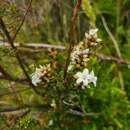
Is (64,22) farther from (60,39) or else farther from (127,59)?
(127,59)

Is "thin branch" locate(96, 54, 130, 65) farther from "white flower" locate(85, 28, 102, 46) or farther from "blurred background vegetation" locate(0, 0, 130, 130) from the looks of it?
"white flower" locate(85, 28, 102, 46)

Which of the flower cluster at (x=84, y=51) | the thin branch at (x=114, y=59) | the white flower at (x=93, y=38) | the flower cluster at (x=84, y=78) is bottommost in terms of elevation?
the thin branch at (x=114, y=59)

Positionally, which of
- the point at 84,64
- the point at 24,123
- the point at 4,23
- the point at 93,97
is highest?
the point at 4,23

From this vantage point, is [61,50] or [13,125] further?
[61,50]

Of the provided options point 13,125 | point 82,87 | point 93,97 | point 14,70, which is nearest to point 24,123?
point 13,125

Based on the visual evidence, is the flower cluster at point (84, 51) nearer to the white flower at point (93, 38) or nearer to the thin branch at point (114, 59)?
the white flower at point (93, 38)

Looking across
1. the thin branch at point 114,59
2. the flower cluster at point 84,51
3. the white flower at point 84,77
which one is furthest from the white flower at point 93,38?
the thin branch at point 114,59

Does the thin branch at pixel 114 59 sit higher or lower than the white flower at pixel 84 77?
lower

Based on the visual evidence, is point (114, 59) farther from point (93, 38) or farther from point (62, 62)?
point (93, 38)
